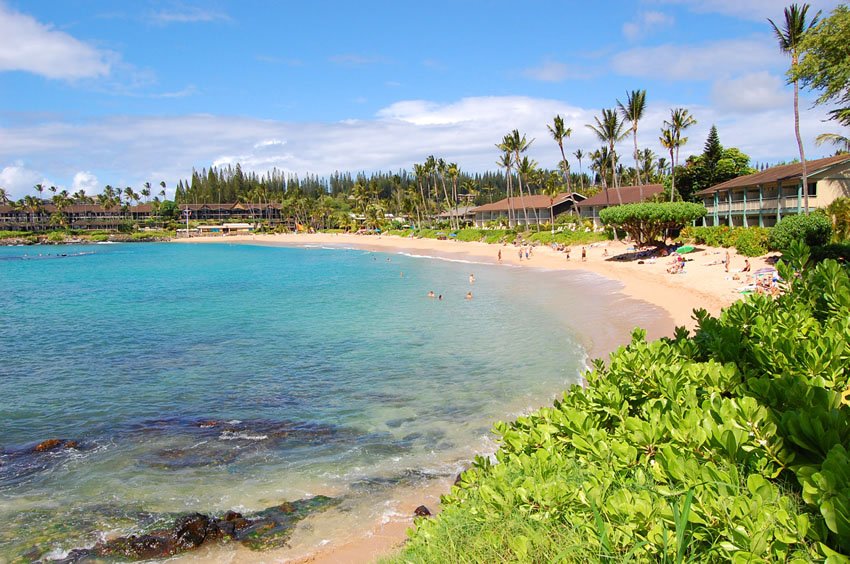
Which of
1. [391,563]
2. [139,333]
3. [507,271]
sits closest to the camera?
[391,563]

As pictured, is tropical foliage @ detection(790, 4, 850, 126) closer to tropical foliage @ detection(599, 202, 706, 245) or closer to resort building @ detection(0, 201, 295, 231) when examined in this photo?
tropical foliage @ detection(599, 202, 706, 245)

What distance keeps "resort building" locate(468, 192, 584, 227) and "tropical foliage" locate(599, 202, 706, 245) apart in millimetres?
36484

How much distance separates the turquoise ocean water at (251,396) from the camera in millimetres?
10578

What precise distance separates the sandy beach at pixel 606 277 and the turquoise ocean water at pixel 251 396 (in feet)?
3.40

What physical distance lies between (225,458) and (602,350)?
1253 centimetres

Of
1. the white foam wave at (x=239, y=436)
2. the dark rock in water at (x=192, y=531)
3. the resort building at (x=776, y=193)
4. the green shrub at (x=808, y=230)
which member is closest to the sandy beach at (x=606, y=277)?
the dark rock in water at (x=192, y=531)

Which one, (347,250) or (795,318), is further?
(347,250)

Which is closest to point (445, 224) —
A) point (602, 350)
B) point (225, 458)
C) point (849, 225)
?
point (849, 225)

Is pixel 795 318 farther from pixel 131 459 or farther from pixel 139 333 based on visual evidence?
pixel 139 333

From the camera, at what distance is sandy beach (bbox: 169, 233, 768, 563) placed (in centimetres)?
857

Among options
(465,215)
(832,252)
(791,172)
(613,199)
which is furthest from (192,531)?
(465,215)

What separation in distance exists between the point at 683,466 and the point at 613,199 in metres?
75.8

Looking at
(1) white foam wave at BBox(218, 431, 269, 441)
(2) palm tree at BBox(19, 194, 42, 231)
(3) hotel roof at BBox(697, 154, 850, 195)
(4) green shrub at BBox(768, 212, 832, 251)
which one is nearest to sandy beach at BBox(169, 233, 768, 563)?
(4) green shrub at BBox(768, 212, 832, 251)

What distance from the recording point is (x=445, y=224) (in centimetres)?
10912
